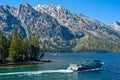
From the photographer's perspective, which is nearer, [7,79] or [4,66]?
[7,79]

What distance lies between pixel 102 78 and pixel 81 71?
35597mm

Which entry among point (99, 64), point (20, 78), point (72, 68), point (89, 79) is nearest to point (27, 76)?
point (20, 78)

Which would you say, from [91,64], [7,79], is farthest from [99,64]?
[7,79]

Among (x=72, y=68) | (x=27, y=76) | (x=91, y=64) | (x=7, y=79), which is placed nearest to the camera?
(x=7, y=79)

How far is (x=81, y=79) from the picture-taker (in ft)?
459

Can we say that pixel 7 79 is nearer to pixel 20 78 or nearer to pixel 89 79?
pixel 20 78

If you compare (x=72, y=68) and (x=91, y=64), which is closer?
(x=72, y=68)

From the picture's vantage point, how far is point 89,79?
5443 inches

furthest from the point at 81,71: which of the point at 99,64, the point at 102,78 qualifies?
the point at 102,78

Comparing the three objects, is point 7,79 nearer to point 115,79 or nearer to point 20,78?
point 20,78

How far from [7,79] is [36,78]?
43.5ft

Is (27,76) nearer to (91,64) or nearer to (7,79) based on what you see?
(7,79)

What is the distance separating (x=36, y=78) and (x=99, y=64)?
7137 centimetres

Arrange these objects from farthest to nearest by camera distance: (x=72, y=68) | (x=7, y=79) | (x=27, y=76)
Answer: (x=72, y=68) < (x=27, y=76) < (x=7, y=79)
